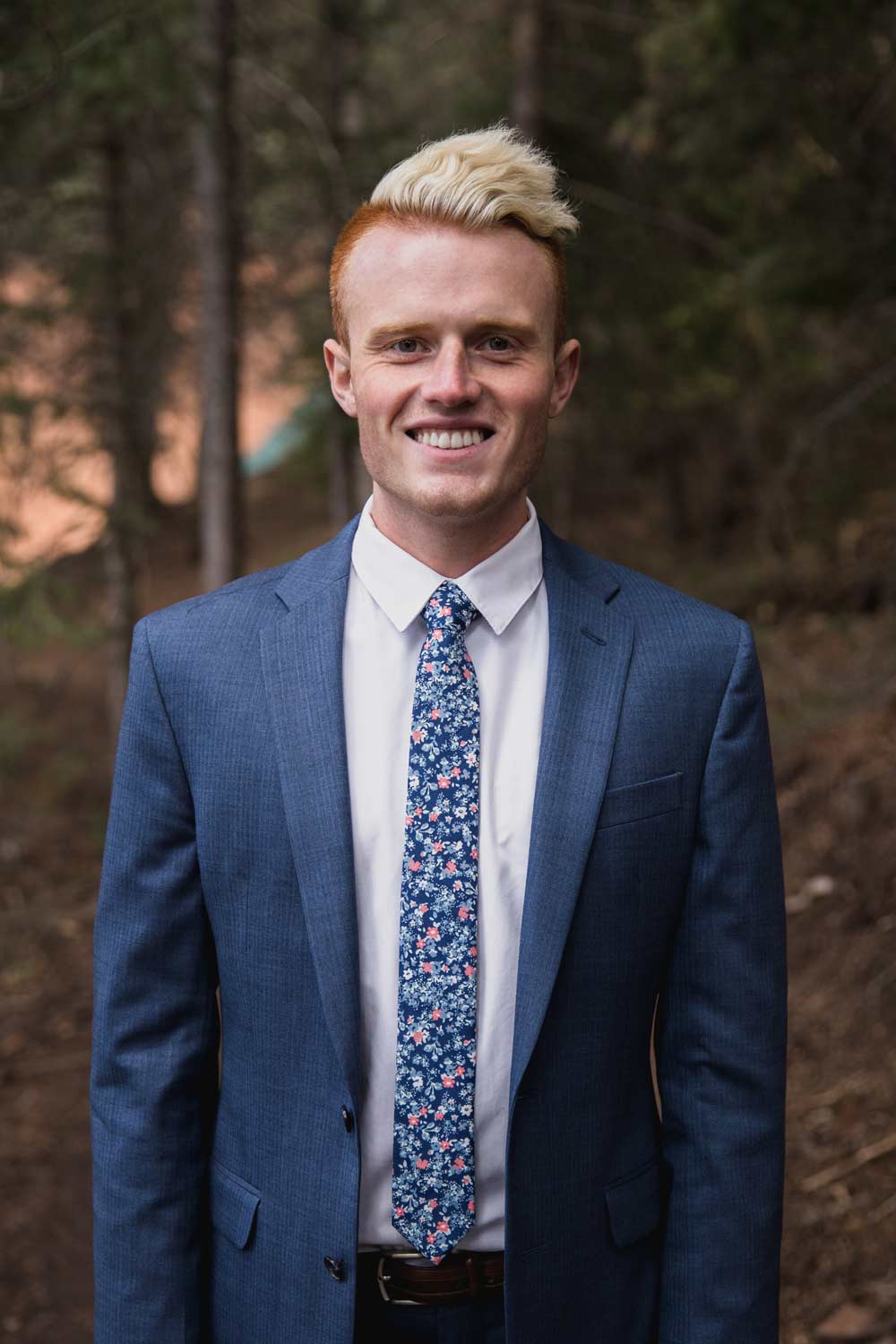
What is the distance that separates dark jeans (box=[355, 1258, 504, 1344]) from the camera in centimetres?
209

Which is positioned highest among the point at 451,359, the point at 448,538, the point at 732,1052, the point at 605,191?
the point at 605,191

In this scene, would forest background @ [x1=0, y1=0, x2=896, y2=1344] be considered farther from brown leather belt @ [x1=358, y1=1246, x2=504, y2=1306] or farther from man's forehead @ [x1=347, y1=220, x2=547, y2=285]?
brown leather belt @ [x1=358, y1=1246, x2=504, y2=1306]

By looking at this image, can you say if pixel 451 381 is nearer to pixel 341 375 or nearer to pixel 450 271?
pixel 450 271

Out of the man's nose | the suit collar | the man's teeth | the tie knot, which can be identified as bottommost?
the tie knot

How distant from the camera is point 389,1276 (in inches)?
82.5

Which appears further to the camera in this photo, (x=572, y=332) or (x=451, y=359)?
(x=572, y=332)

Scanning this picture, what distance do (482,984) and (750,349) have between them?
9.74 metres

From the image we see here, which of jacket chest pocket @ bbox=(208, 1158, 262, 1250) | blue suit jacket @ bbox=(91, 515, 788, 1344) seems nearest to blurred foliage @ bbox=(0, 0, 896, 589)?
blue suit jacket @ bbox=(91, 515, 788, 1344)

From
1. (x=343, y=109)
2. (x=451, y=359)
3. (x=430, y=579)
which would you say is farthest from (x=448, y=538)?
(x=343, y=109)

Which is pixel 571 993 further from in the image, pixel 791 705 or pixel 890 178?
pixel 791 705

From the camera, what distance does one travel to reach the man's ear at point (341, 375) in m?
2.15

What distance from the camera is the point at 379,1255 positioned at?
212cm

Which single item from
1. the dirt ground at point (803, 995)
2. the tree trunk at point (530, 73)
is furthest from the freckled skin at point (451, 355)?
the tree trunk at point (530, 73)

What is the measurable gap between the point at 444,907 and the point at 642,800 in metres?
0.37
